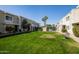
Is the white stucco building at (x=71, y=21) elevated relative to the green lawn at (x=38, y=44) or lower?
elevated

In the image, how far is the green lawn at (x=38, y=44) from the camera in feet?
21.5

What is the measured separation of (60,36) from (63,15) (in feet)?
3.10

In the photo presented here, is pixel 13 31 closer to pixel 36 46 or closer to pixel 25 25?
pixel 25 25

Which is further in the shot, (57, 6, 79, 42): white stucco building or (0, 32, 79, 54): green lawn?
(57, 6, 79, 42): white stucco building

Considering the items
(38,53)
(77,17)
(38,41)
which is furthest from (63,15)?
(38,53)

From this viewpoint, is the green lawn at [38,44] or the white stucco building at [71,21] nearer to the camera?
the green lawn at [38,44]

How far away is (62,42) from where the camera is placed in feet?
23.2

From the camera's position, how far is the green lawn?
6.55 meters

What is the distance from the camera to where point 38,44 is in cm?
694

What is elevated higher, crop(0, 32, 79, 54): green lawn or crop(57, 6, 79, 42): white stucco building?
crop(57, 6, 79, 42): white stucco building

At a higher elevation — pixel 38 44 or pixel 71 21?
pixel 71 21
